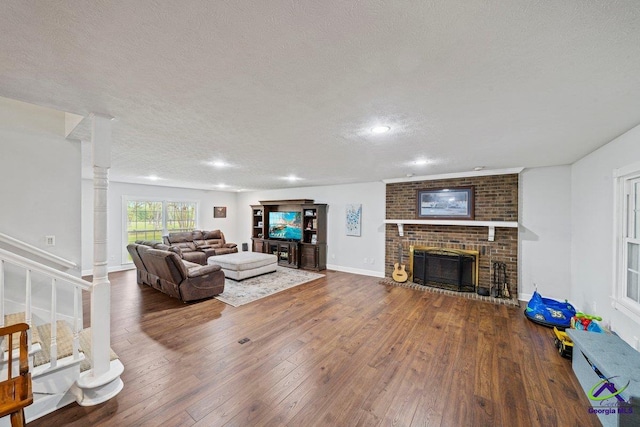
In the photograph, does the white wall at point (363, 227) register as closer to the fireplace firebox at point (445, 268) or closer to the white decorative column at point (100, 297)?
the fireplace firebox at point (445, 268)

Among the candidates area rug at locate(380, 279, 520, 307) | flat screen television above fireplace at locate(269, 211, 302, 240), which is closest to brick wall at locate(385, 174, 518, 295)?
area rug at locate(380, 279, 520, 307)

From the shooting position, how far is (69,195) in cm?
283

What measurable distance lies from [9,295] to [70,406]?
4.57 feet

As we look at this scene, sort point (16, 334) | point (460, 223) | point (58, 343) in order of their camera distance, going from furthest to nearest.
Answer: point (460, 223), point (58, 343), point (16, 334)

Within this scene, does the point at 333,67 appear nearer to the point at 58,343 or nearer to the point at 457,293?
the point at 58,343

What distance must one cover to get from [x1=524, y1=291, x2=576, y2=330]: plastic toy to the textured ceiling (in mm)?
2346

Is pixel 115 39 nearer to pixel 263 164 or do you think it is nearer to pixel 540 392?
pixel 263 164

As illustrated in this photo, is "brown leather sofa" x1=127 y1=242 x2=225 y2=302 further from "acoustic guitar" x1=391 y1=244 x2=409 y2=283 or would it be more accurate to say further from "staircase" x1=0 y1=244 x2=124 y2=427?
"acoustic guitar" x1=391 y1=244 x2=409 y2=283

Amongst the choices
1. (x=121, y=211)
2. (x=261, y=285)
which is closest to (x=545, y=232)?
(x=261, y=285)

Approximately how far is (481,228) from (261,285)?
15.2 feet

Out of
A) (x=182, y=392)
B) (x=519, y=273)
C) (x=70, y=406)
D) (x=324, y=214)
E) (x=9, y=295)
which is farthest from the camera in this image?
(x=324, y=214)

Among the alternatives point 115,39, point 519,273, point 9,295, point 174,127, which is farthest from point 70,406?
point 519,273

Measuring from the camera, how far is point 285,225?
7762mm

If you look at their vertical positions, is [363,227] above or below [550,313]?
above
